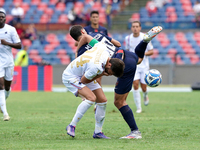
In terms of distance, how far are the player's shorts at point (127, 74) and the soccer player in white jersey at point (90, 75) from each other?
0.39m

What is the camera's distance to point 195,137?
618cm

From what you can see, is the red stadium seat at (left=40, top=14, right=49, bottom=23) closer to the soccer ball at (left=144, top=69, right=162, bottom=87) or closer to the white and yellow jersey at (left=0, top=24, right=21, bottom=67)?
the white and yellow jersey at (left=0, top=24, right=21, bottom=67)

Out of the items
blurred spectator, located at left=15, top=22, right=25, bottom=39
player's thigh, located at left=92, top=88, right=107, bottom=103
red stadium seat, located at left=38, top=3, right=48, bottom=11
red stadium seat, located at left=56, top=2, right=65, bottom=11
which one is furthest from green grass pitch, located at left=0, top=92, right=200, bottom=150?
red stadium seat, located at left=38, top=3, right=48, bottom=11

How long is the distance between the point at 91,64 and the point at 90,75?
18 cm

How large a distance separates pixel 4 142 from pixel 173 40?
21.1 meters

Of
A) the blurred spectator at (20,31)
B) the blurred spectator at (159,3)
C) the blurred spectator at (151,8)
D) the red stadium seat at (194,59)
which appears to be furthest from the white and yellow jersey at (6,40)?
the blurred spectator at (159,3)

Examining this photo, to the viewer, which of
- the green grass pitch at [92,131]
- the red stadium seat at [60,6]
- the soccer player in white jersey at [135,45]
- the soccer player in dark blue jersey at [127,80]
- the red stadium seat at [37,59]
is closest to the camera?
the green grass pitch at [92,131]

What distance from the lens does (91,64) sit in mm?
5699

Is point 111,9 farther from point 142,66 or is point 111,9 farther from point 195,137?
point 195,137

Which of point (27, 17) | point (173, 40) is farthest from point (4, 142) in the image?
point (27, 17)

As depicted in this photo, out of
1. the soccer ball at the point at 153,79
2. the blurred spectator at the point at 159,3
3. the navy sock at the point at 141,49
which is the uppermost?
the blurred spectator at the point at 159,3

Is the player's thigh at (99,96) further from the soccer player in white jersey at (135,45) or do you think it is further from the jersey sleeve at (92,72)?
the soccer player in white jersey at (135,45)

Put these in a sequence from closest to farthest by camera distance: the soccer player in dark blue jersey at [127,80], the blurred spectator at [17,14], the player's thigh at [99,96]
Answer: the soccer player in dark blue jersey at [127,80] → the player's thigh at [99,96] → the blurred spectator at [17,14]

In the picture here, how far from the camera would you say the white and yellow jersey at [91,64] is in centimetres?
564
